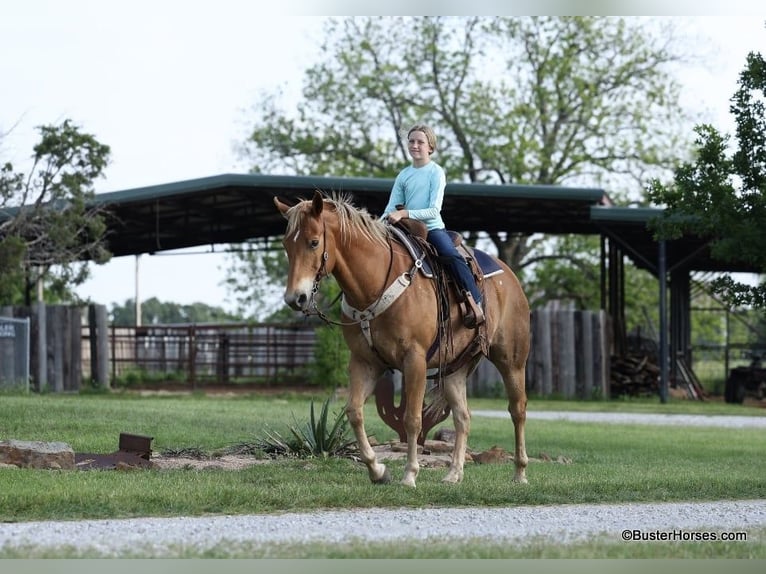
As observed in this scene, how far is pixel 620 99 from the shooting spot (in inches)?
1763

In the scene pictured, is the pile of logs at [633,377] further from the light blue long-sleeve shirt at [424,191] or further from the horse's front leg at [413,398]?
the horse's front leg at [413,398]

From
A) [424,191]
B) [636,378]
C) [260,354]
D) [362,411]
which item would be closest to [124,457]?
[362,411]

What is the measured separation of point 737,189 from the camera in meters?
13.3

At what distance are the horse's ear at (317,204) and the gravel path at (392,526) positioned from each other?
2434mm

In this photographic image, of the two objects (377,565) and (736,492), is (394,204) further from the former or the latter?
(377,565)

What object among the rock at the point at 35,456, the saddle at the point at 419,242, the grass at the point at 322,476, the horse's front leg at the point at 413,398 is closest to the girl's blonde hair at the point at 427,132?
the saddle at the point at 419,242

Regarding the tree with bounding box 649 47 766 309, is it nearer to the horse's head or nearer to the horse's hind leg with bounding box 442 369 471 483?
the horse's hind leg with bounding box 442 369 471 483

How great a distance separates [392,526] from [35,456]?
14.6ft

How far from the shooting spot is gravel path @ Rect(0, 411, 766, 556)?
7.06 meters

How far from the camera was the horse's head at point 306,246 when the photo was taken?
909 centimetres

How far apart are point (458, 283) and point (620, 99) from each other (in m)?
36.0

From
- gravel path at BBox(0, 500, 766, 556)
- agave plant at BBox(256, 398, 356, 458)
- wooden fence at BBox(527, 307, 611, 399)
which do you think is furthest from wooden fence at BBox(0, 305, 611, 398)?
gravel path at BBox(0, 500, 766, 556)

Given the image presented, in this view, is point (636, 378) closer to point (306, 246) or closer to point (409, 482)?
point (409, 482)

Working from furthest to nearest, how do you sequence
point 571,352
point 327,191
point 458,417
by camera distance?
point 571,352
point 327,191
point 458,417
